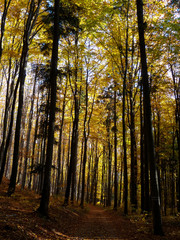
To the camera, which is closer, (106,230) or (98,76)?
(106,230)

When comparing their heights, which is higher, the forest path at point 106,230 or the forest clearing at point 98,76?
the forest clearing at point 98,76

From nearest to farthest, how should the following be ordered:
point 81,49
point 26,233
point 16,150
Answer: point 26,233
point 16,150
point 81,49

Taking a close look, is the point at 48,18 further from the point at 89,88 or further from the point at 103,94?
the point at 103,94

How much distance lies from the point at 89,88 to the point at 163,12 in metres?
8.71

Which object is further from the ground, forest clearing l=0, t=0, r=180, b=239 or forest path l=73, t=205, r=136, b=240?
forest clearing l=0, t=0, r=180, b=239

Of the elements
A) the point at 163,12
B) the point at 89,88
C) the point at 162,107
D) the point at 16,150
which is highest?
the point at 163,12

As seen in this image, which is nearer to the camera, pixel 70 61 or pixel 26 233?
pixel 26 233

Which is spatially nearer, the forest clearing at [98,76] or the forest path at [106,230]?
the forest path at [106,230]

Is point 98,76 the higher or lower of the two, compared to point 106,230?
higher

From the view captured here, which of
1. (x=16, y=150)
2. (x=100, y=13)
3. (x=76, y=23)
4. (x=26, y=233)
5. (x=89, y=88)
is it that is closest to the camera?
(x=26, y=233)

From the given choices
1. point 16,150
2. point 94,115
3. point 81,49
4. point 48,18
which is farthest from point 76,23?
point 94,115

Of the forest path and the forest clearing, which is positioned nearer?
the forest path

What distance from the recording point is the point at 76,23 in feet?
33.6

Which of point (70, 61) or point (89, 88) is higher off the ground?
point (70, 61)
